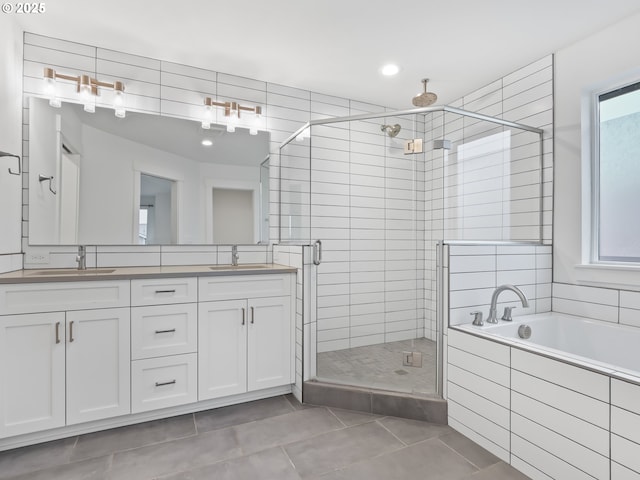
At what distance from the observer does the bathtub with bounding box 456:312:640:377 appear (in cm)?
187

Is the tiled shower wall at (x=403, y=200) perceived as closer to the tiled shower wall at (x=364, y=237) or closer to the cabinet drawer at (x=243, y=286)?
the tiled shower wall at (x=364, y=237)

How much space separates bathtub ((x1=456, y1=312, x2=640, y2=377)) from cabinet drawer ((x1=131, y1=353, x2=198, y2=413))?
1.63m

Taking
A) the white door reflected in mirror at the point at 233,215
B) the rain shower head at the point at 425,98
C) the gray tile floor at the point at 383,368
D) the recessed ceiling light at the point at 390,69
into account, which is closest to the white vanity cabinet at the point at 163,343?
the white door reflected in mirror at the point at 233,215

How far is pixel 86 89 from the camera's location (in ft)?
7.34

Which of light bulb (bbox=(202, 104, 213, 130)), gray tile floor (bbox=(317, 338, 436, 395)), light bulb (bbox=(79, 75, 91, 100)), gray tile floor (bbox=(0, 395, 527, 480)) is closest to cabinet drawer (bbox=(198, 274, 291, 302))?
gray tile floor (bbox=(317, 338, 436, 395))

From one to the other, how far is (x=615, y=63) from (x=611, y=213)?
0.92m

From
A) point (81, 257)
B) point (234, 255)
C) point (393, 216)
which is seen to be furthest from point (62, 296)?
point (393, 216)

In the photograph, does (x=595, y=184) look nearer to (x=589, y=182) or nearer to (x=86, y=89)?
(x=589, y=182)

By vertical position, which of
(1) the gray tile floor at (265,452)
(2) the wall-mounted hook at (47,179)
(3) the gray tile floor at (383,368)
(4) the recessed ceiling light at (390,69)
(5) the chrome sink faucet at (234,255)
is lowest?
(1) the gray tile floor at (265,452)

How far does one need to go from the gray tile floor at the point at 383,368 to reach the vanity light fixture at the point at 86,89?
2283mm

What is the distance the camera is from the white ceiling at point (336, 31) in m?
1.93

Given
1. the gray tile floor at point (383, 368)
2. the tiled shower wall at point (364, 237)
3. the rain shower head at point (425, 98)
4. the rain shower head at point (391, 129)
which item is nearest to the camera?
the gray tile floor at point (383, 368)

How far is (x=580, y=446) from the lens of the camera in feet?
4.39

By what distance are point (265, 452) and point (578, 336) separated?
2.02 meters
